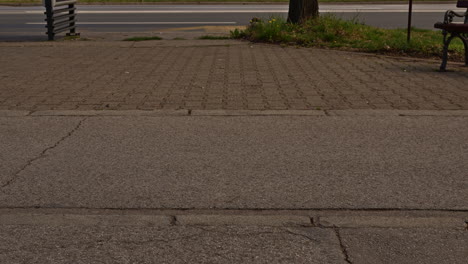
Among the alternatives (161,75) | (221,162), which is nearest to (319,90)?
(161,75)

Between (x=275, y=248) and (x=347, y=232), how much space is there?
55cm

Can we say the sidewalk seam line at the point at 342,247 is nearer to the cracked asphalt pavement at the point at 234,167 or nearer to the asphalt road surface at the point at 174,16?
the cracked asphalt pavement at the point at 234,167

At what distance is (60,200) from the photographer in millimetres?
4754

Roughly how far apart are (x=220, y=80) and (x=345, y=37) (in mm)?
4938

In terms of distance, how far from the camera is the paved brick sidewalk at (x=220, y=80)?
7965 millimetres

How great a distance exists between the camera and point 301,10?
48.1 ft

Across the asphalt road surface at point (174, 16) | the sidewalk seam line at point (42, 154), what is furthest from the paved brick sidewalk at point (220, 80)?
the asphalt road surface at point (174, 16)

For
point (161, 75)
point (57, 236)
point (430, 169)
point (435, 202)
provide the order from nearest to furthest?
1. point (57, 236)
2. point (435, 202)
3. point (430, 169)
4. point (161, 75)

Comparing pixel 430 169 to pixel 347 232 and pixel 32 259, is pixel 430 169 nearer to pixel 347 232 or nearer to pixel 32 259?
pixel 347 232

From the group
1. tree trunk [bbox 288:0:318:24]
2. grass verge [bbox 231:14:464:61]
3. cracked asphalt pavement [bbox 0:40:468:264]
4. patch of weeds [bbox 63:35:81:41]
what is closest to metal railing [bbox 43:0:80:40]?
patch of weeds [bbox 63:35:81:41]

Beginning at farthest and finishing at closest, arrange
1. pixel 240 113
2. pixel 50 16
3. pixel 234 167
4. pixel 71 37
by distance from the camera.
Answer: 1. pixel 71 37
2. pixel 50 16
3. pixel 240 113
4. pixel 234 167

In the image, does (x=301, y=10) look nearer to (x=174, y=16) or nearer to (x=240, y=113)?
(x=240, y=113)

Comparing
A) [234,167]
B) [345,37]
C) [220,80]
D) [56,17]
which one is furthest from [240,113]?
[56,17]

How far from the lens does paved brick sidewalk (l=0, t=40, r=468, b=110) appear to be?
314 inches
